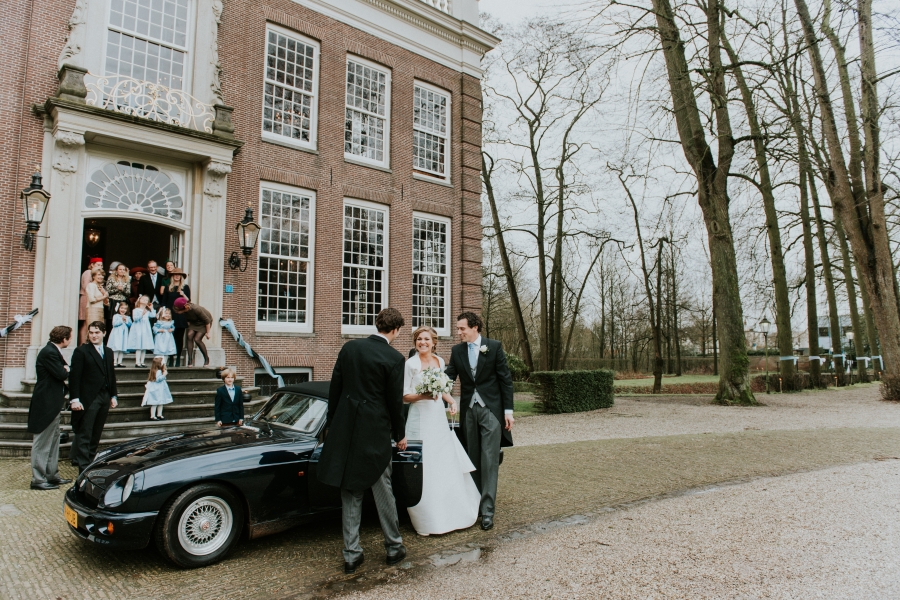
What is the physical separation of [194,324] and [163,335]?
27.1 inches

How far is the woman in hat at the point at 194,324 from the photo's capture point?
11648 mm

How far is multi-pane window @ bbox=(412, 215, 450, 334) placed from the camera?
54.4 feet

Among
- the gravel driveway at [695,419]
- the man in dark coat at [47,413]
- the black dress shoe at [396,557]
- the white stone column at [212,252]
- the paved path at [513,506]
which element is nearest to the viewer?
the paved path at [513,506]

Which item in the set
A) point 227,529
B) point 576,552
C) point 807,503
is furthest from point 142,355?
point 807,503

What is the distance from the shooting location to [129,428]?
937 cm

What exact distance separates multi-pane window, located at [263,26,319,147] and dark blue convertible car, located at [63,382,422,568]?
10.4 metres

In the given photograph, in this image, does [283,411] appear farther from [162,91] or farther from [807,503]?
[162,91]

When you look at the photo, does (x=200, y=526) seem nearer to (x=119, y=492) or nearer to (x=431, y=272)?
(x=119, y=492)

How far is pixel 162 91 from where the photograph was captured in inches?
487

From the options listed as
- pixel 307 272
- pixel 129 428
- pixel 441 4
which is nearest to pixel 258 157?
pixel 307 272

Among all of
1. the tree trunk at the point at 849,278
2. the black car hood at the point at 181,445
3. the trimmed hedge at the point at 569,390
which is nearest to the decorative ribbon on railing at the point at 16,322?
the black car hood at the point at 181,445

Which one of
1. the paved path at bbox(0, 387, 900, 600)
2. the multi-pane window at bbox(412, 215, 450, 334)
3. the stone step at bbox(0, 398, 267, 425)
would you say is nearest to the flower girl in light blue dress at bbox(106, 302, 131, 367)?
the stone step at bbox(0, 398, 267, 425)

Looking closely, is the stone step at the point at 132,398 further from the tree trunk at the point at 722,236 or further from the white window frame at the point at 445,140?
the tree trunk at the point at 722,236

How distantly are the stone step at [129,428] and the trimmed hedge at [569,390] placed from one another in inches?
374
